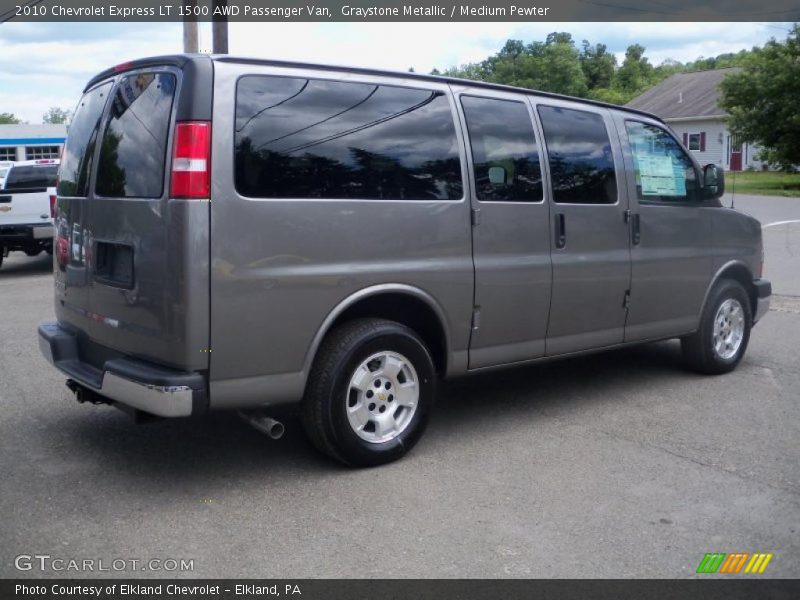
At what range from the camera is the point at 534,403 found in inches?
264

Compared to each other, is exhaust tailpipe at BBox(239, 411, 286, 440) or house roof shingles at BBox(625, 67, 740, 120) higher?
house roof shingles at BBox(625, 67, 740, 120)

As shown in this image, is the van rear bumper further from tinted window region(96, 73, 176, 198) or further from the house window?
the house window

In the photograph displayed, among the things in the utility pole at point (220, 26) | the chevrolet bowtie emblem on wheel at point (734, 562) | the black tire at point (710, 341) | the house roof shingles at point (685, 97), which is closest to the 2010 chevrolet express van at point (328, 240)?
the black tire at point (710, 341)

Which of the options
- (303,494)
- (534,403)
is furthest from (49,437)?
(534,403)

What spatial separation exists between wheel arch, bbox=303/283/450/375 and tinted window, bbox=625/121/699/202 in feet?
7.09

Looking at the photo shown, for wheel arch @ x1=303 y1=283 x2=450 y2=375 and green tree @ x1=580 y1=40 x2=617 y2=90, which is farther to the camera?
Result: green tree @ x1=580 y1=40 x2=617 y2=90

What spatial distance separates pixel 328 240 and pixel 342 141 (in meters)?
0.57

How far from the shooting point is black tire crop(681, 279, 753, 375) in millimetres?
7367

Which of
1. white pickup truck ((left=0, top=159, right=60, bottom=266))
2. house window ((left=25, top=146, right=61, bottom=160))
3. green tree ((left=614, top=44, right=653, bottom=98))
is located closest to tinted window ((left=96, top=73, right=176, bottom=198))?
white pickup truck ((left=0, top=159, right=60, bottom=266))

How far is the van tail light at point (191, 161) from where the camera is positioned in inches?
175

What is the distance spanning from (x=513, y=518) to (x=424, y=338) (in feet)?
4.74

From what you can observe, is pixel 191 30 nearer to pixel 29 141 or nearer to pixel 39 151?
pixel 29 141

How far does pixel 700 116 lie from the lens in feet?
174
